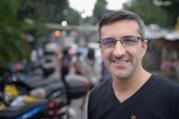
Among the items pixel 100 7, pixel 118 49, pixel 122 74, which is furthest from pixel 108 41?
pixel 100 7

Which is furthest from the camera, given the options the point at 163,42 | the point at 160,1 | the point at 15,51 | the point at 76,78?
the point at 163,42

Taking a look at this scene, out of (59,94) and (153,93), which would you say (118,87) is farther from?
(59,94)

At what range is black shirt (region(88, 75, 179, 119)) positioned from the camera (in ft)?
8.09

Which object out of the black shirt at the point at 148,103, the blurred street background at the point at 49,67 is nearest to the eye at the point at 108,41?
the black shirt at the point at 148,103

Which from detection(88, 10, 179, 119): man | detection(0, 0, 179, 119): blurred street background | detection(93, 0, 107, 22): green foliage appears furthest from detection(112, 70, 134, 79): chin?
detection(93, 0, 107, 22): green foliage

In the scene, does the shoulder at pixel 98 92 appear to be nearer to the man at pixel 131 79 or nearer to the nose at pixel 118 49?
the man at pixel 131 79

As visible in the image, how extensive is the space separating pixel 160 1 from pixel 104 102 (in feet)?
73.0

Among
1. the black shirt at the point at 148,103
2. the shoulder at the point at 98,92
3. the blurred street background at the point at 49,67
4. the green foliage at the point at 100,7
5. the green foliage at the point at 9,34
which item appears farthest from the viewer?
the green foliage at the point at 9,34

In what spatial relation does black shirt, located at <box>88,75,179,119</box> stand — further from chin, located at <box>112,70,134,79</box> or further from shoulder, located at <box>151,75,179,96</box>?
chin, located at <box>112,70,134,79</box>

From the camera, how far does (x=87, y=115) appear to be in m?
2.80

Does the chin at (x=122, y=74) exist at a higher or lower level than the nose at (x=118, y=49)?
lower

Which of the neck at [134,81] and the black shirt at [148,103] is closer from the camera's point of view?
the black shirt at [148,103]

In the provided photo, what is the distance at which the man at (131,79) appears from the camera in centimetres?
248

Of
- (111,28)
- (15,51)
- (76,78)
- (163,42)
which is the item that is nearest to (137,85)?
(111,28)
